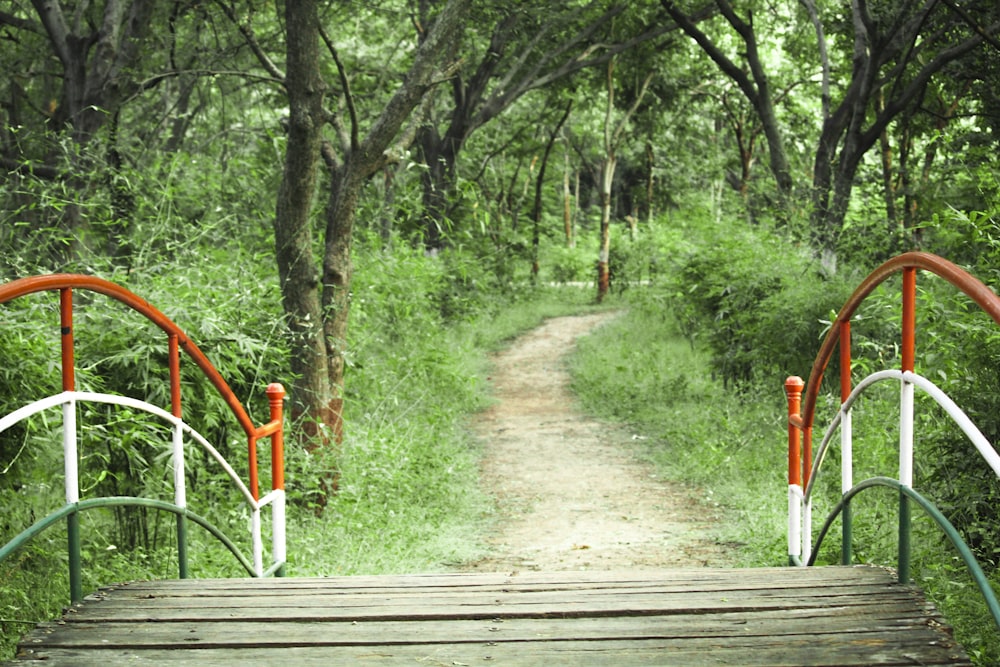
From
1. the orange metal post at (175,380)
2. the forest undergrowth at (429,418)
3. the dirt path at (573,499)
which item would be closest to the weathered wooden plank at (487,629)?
the orange metal post at (175,380)

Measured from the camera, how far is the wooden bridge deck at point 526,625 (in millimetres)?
2615

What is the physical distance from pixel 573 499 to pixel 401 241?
5361mm

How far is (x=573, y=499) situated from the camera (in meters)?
Answer: 8.63

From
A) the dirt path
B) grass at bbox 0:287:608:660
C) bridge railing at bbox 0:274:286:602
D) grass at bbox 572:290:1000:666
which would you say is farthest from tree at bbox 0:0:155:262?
bridge railing at bbox 0:274:286:602

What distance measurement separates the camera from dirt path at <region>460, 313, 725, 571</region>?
698 centimetres

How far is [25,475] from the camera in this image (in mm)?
4980

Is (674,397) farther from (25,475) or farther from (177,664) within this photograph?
(177,664)

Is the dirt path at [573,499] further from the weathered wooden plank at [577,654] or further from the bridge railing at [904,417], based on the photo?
the weathered wooden plank at [577,654]

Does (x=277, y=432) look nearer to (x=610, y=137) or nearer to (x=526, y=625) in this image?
(x=526, y=625)

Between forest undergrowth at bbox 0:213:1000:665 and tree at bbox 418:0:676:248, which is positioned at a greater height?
tree at bbox 418:0:676:248

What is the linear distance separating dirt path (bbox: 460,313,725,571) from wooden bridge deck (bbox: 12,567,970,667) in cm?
325

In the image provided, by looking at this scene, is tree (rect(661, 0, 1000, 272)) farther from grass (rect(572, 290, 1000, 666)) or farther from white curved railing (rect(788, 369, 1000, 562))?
white curved railing (rect(788, 369, 1000, 562))

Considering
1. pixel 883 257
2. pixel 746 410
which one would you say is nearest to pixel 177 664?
pixel 746 410

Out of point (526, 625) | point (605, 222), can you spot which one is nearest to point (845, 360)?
point (526, 625)
